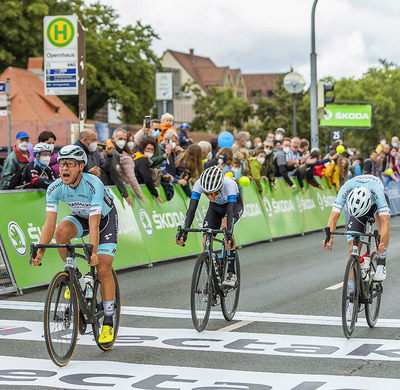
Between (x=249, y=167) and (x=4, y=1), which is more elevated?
(x=4, y=1)

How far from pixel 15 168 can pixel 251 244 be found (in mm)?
7263

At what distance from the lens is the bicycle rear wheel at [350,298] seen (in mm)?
8805

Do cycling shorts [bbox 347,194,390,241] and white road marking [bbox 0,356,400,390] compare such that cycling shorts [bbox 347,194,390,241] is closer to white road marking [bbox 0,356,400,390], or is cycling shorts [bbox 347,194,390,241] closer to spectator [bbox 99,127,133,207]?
white road marking [bbox 0,356,400,390]

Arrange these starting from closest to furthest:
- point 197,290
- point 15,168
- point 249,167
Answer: point 197,290
point 15,168
point 249,167

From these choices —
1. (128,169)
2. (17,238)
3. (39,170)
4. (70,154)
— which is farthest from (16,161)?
(70,154)

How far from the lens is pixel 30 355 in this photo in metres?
8.23

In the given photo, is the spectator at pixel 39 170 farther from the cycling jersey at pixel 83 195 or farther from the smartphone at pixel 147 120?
the cycling jersey at pixel 83 195

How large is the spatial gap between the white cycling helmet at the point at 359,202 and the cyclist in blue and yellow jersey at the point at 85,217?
238 cm

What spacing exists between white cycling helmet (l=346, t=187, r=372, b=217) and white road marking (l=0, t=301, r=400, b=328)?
4.53 ft

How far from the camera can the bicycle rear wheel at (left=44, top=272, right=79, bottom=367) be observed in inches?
293

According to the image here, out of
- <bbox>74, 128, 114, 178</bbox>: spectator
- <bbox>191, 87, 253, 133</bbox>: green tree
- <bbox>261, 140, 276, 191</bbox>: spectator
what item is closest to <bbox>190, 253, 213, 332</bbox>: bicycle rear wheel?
<bbox>74, 128, 114, 178</bbox>: spectator

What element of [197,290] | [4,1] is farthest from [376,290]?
[4,1]

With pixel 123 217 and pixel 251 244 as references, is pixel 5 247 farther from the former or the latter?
pixel 251 244

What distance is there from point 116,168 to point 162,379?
815 cm
